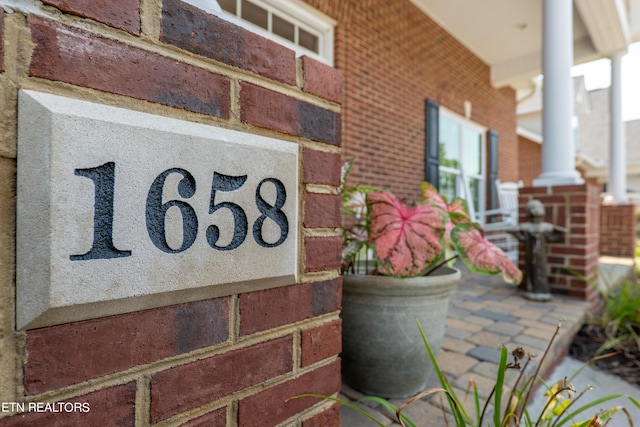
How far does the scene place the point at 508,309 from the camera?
2.40m

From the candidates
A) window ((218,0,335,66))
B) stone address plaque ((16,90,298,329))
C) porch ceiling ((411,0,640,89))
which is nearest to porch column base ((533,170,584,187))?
window ((218,0,335,66))

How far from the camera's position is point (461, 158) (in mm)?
5605

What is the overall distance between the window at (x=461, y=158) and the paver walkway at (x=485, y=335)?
234 cm

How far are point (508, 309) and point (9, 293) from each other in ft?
8.55

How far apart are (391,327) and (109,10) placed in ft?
3.56

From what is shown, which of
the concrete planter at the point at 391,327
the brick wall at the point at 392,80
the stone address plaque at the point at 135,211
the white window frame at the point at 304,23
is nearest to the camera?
the stone address plaque at the point at 135,211

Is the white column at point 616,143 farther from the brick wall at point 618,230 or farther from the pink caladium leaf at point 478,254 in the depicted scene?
the pink caladium leaf at point 478,254

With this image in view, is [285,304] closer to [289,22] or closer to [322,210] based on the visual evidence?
[322,210]

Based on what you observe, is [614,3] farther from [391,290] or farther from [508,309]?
[391,290]

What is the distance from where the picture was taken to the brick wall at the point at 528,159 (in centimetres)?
1052

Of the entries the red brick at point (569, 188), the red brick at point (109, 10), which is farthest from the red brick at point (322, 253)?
the red brick at point (569, 188)

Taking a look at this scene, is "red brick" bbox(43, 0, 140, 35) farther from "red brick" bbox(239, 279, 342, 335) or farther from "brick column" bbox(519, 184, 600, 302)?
"brick column" bbox(519, 184, 600, 302)

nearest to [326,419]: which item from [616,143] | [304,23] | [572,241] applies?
[572,241]

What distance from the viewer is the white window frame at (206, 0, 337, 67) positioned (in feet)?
10.1
